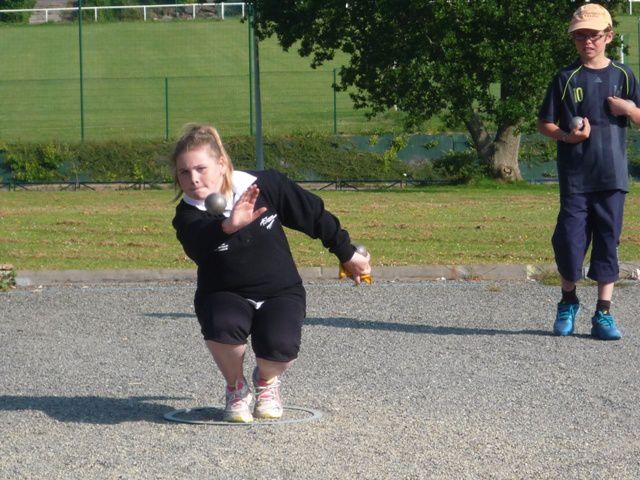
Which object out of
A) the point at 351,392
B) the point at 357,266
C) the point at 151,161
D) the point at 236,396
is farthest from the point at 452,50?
the point at 236,396

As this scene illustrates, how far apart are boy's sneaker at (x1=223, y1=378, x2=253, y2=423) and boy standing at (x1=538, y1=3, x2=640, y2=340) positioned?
9.57 feet

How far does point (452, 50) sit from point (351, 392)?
1870 cm

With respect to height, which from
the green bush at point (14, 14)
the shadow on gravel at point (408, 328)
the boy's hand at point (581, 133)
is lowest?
the shadow on gravel at point (408, 328)

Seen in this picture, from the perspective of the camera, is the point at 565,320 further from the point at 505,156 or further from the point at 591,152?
the point at 505,156

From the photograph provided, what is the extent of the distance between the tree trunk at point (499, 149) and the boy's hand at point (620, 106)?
18518 millimetres

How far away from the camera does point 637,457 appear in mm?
5004

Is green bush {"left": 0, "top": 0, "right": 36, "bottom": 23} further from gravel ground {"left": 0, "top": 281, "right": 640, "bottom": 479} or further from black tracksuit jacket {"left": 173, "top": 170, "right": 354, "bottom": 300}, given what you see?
black tracksuit jacket {"left": 173, "top": 170, "right": 354, "bottom": 300}

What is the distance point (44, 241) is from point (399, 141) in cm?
1657

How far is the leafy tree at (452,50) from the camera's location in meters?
24.2

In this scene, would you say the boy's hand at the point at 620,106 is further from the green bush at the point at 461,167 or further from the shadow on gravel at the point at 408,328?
the green bush at the point at 461,167

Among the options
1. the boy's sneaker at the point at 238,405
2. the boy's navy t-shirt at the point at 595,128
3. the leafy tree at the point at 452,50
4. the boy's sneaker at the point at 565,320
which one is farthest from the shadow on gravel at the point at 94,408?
the leafy tree at the point at 452,50

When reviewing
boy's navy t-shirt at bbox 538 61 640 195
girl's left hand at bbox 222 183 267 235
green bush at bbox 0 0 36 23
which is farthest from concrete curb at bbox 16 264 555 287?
green bush at bbox 0 0 36 23

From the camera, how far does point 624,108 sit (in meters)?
7.59

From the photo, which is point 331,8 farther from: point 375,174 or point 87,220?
point 87,220
